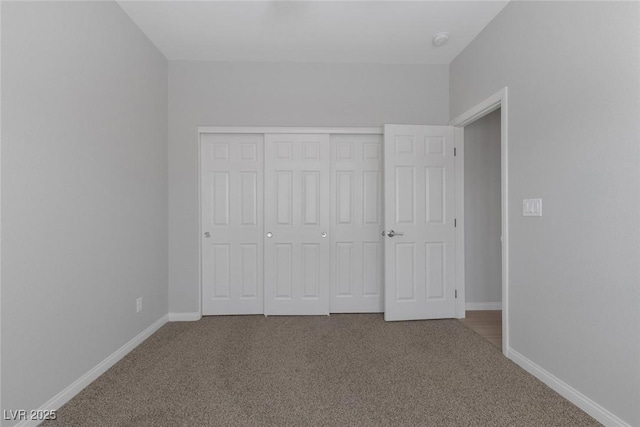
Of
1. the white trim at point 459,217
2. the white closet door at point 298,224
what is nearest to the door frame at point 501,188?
the white trim at point 459,217

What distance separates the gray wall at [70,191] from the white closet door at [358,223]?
74.7 inches

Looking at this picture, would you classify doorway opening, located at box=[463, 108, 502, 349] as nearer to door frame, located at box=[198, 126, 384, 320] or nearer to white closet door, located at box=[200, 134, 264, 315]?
door frame, located at box=[198, 126, 384, 320]

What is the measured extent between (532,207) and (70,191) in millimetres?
2987

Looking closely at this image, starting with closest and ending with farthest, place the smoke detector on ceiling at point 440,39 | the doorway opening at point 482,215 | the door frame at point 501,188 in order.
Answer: the door frame at point 501,188 → the smoke detector on ceiling at point 440,39 → the doorway opening at point 482,215

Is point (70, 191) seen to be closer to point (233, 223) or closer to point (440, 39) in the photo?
point (233, 223)

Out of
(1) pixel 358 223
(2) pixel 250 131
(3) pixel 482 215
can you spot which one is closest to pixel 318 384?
(1) pixel 358 223

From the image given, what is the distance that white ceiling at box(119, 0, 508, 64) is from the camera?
Answer: 8.06 ft

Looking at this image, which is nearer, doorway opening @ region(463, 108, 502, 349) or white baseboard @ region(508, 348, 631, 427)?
white baseboard @ region(508, 348, 631, 427)

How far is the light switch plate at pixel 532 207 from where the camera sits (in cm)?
209

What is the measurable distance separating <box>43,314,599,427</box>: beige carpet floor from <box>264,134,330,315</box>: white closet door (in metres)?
0.53

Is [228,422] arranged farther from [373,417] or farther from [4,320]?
[4,320]

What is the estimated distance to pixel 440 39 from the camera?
2861 mm

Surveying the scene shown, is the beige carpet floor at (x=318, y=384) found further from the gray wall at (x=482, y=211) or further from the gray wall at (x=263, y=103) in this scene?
the gray wall at (x=263, y=103)

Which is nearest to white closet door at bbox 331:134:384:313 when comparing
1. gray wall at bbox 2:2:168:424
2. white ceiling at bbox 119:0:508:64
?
white ceiling at bbox 119:0:508:64
